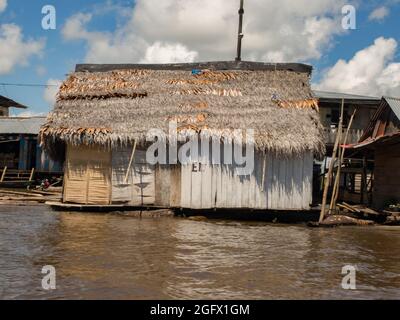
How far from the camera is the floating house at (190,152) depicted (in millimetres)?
13883

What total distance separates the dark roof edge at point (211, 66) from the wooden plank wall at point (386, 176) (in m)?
4.16

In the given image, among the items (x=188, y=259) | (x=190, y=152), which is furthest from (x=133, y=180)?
(x=188, y=259)

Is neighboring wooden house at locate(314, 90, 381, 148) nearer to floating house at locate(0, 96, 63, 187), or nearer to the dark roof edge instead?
the dark roof edge

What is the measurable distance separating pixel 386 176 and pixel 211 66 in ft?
24.7

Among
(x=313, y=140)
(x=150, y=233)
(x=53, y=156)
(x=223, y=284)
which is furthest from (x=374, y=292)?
(x=53, y=156)

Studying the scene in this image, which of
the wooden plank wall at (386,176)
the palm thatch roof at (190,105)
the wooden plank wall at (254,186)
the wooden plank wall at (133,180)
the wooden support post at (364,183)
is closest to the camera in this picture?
the palm thatch roof at (190,105)

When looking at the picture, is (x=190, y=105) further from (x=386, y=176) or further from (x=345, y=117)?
(x=345, y=117)

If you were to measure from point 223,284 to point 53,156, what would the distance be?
35.0 feet

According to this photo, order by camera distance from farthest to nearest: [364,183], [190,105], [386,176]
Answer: [364,183], [386,176], [190,105]

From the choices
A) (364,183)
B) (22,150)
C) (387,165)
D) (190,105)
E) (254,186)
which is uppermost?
(190,105)

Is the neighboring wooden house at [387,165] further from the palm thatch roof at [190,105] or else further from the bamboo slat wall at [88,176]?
the bamboo slat wall at [88,176]

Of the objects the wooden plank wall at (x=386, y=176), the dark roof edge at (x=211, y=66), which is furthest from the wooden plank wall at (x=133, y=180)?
the wooden plank wall at (x=386, y=176)

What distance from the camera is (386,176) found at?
15.7 m

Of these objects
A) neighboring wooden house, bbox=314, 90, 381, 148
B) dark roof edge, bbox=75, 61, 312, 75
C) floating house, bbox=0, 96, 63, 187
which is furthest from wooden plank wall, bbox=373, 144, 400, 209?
floating house, bbox=0, 96, 63, 187
